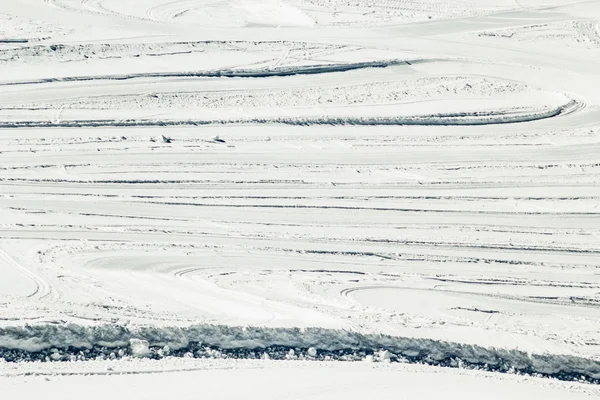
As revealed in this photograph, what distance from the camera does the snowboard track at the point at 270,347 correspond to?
7523 millimetres

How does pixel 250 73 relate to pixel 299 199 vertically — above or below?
above

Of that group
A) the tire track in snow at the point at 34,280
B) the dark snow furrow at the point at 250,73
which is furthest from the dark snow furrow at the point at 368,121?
the tire track in snow at the point at 34,280

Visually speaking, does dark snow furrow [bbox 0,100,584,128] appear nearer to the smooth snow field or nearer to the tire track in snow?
the smooth snow field

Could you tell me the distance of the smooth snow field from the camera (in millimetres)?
7754

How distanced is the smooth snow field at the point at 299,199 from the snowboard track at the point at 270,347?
0.02 metres

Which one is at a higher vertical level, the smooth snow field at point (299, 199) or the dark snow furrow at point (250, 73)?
the dark snow furrow at point (250, 73)

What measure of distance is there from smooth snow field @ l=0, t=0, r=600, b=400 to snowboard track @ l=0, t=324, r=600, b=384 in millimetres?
16

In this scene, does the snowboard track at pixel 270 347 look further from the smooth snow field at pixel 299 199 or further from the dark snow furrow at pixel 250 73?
the dark snow furrow at pixel 250 73

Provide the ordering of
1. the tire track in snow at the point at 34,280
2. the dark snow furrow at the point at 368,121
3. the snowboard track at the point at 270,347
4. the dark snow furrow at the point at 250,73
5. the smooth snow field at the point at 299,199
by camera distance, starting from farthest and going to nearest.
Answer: the dark snow furrow at the point at 250,73, the dark snow furrow at the point at 368,121, the tire track in snow at the point at 34,280, the smooth snow field at the point at 299,199, the snowboard track at the point at 270,347

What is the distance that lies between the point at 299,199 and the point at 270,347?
9.75 feet

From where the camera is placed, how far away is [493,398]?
7.49m

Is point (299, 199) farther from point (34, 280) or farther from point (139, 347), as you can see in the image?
point (139, 347)

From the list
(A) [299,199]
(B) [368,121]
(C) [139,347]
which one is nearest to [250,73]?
(B) [368,121]

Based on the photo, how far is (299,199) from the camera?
34.8ft
